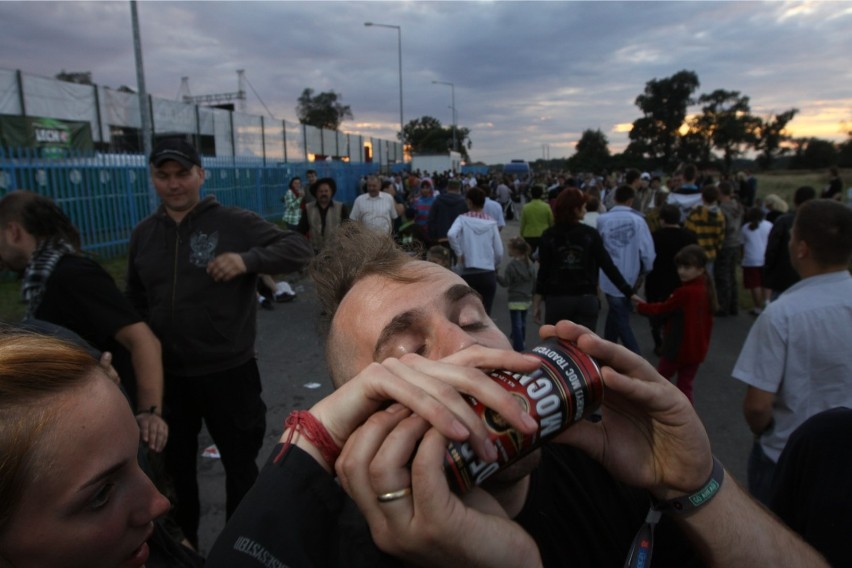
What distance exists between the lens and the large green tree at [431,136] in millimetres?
89125

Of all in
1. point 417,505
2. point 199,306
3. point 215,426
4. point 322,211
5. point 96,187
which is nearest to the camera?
point 417,505

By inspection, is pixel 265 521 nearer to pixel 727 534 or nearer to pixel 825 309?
pixel 727 534

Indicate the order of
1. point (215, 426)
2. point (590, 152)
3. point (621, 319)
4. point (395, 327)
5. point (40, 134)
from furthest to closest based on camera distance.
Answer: point (590, 152) < point (40, 134) < point (621, 319) < point (215, 426) < point (395, 327)

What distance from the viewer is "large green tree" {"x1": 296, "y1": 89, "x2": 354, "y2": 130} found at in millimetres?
78438

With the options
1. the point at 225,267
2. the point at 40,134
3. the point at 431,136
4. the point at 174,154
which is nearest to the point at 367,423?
the point at 225,267

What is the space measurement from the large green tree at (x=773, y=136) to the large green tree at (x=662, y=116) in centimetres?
937

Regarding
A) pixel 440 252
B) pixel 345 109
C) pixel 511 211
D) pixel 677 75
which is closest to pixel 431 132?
pixel 345 109

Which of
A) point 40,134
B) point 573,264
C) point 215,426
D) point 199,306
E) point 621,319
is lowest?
point 621,319

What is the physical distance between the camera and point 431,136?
307ft

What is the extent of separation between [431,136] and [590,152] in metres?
28.4

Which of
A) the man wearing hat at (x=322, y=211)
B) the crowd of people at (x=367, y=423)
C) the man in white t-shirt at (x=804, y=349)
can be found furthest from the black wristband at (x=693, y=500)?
the man wearing hat at (x=322, y=211)

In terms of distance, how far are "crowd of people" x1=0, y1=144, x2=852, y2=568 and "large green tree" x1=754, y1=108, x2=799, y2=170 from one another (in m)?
77.5

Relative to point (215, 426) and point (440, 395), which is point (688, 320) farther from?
point (440, 395)

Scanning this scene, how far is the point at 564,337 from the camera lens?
1061 mm
